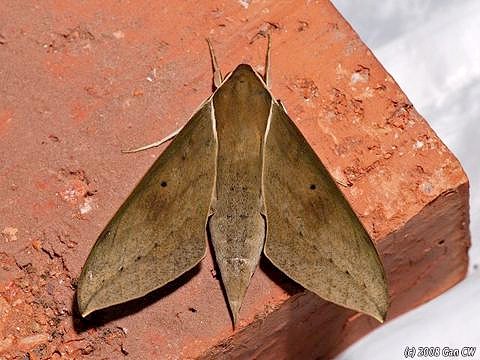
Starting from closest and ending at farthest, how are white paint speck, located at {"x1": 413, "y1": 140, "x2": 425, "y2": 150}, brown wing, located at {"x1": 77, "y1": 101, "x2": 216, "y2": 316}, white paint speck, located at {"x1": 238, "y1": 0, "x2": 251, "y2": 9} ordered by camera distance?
brown wing, located at {"x1": 77, "y1": 101, "x2": 216, "y2": 316}
white paint speck, located at {"x1": 413, "y1": 140, "x2": 425, "y2": 150}
white paint speck, located at {"x1": 238, "y1": 0, "x2": 251, "y2": 9}

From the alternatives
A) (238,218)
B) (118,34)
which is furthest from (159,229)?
(118,34)

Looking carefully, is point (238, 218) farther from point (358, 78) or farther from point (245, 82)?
point (358, 78)

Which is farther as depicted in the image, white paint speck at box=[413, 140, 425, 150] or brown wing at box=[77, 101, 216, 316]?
white paint speck at box=[413, 140, 425, 150]

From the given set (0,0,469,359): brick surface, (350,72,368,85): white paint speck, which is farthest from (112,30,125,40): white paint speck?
(350,72,368,85): white paint speck

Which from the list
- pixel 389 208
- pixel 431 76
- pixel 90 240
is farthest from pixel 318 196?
pixel 431 76

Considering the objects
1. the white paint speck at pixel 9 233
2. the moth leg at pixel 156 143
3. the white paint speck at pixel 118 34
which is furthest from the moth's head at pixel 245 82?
the white paint speck at pixel 9 233

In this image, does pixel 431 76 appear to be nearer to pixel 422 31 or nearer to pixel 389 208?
pixel 422 31

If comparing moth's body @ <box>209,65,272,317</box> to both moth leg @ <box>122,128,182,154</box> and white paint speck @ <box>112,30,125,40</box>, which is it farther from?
white paint speck @ <box>112,30,125,40</box>
